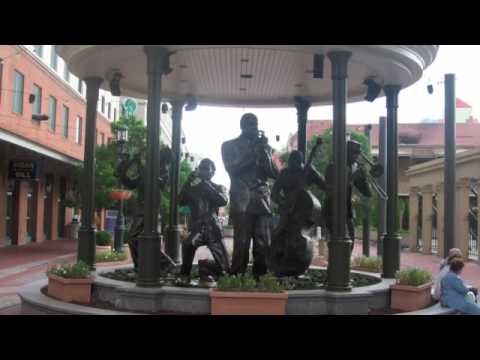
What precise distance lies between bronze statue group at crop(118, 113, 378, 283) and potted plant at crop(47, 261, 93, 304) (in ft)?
4.52

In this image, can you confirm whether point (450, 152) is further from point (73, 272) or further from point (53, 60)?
point (53, 60)

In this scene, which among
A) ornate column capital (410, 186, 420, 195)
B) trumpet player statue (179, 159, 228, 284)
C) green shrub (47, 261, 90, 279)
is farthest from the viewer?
ornate column capital (410, 186, 420, 195)

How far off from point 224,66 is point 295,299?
17.4 feet

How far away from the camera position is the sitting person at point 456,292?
813 cm

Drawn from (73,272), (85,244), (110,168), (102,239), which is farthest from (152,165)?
(110,168)

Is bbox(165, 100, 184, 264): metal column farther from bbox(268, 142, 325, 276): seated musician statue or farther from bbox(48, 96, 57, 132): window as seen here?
bbox(48, 96, 57, 132): window

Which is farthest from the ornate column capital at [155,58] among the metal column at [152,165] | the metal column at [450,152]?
the metal column at [450,152]

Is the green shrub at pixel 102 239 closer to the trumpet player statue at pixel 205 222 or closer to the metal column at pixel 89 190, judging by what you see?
the metal column at pixel 89 190

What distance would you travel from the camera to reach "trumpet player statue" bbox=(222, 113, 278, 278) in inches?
354

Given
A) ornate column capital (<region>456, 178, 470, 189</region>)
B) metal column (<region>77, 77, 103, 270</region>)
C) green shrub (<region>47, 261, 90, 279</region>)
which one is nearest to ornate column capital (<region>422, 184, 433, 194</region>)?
ornate column capital (<region>456, 178, 470, 189</region>)

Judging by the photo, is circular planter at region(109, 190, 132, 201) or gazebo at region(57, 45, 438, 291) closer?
gazebo at region(57, 45, 438, 291)

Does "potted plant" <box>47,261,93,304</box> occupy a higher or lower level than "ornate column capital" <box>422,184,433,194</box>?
lower
